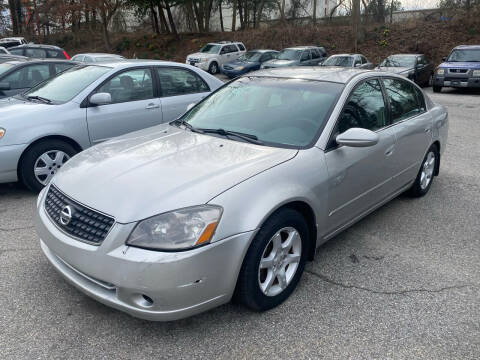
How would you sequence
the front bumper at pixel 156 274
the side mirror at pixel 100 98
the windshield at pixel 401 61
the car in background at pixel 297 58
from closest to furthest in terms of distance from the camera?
the front bumper at pixel 156 274 < the side mirror at pixel 100 98 < the windshield at pixel 401 61 < the car in background at pixel 297 58

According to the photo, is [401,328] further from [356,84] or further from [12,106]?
[12,106]

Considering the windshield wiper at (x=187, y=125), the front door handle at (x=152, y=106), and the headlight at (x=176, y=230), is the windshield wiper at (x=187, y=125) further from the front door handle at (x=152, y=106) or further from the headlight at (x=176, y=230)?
the front door handle at (x=152, y=106)

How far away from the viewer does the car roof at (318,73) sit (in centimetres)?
397

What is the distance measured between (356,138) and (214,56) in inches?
896

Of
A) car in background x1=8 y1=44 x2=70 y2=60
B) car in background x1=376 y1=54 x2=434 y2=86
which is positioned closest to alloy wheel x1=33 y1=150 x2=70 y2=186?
car in background x1=8 y1=44 x2=70 y2=60

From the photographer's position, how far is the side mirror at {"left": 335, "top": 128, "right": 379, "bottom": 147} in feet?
10.9

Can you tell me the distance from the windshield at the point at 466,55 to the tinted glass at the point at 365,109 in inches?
586

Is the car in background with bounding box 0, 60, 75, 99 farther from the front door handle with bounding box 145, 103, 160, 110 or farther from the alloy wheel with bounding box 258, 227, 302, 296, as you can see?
the alloy wheel with bounding box 258, 227, 302, 296

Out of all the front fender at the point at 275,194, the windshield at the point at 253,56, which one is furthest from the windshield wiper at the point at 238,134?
the windshield at the point at 253,56

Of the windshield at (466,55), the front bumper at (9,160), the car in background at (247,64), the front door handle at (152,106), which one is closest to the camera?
the front bumper at (9,160)

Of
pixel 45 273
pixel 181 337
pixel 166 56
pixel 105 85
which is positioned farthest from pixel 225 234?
pixel 166 56

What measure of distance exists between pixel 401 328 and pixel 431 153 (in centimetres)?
300

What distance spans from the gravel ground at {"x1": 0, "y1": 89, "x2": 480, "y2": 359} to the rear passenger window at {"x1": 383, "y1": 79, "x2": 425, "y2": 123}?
3.98ft

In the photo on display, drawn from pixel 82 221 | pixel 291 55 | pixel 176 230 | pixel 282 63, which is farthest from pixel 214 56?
pixel 176 230
